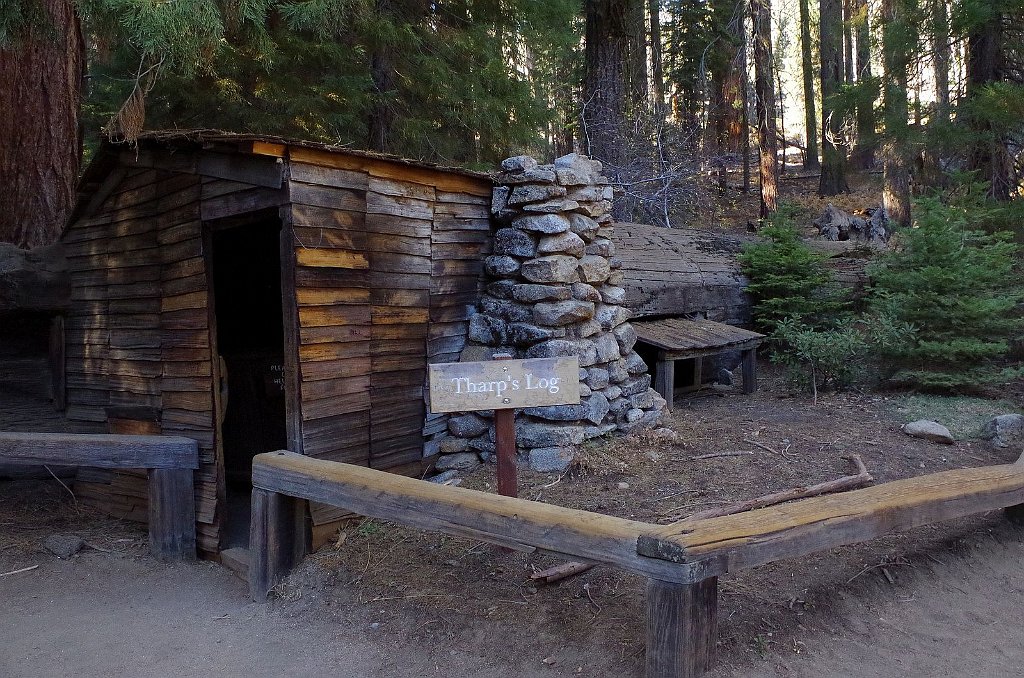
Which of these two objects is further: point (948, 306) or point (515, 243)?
point (948, 306)

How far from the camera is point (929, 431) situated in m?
6.84

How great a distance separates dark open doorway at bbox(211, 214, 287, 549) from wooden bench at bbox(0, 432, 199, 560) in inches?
12.0

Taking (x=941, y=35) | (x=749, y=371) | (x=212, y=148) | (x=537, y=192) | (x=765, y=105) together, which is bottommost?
(x=749, y=371)

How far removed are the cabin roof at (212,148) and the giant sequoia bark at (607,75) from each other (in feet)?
21.5

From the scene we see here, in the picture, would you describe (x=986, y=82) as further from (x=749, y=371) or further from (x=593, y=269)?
(x=593, y=269)

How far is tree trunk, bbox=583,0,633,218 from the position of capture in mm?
12133

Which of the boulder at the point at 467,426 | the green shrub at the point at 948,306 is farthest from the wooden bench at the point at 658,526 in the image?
the green shrub at the point at 948,306

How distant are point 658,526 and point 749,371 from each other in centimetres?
652

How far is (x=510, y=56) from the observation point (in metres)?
12.4

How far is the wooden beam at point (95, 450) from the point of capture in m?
5.63

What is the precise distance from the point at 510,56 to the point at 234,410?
770 cm

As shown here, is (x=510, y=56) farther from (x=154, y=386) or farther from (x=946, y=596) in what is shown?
(x=946, y=596)

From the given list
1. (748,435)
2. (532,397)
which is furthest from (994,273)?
(532,397)

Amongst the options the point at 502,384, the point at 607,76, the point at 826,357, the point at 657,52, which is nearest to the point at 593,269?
the point at 502,384
